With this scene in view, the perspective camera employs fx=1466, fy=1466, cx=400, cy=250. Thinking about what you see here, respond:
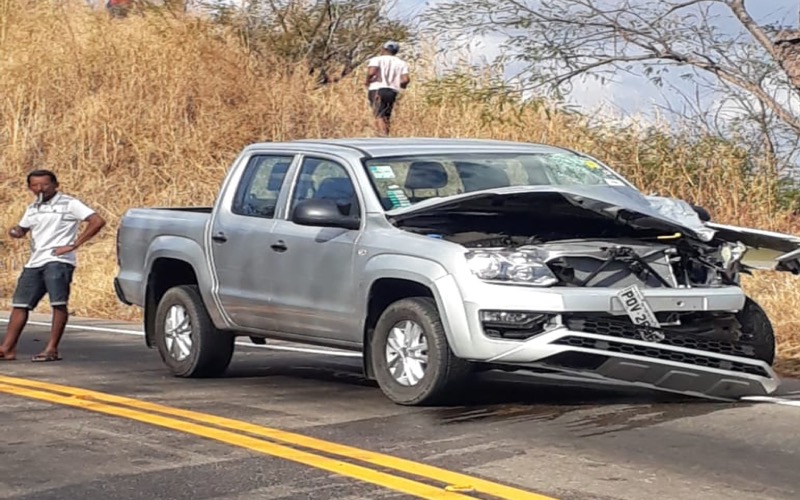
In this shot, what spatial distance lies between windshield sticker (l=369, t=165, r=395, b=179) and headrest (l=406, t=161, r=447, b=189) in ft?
0.40

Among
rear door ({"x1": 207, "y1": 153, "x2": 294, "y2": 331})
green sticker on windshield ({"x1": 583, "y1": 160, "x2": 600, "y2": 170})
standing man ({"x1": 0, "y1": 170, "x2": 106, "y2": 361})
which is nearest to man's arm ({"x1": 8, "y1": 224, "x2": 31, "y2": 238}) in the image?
standing man ({"x1": 0, "y1": 170, "x2": 106, "y2": 361})

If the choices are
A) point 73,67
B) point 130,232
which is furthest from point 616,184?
point 73,67

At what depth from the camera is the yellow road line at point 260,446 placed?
675cm

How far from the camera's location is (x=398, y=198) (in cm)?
966

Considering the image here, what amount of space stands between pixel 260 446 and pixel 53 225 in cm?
495

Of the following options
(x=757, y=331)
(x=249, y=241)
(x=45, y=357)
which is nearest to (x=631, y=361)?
(x=757, y=331)

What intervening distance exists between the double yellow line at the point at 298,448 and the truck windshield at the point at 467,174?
1915mm

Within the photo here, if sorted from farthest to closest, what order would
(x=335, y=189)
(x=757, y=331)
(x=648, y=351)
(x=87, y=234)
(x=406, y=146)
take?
(x=87, y=234)
(x=406, y=146)
(x=335, y=189)
(x=757, y=331)
(x=648, y=351)

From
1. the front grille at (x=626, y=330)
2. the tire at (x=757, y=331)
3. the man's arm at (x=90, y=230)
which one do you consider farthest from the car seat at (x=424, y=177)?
the man's arm at (x=90, y=230)

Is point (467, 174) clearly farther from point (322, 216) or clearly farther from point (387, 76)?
point (387, 76)

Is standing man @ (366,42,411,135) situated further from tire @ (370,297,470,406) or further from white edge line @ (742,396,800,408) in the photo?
white edge line @ (742,396,800,408)

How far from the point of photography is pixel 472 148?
1027 centimetres

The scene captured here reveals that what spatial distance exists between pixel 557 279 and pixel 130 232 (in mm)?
4393

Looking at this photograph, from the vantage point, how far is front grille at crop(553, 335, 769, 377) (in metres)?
8.50
